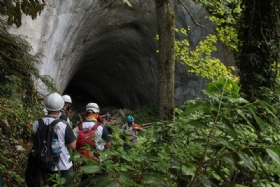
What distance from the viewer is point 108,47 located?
617 inches

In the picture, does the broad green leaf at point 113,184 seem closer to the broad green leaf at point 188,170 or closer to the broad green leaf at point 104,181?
the broad green leaf at point 104,181

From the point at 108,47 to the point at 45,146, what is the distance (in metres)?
12.7

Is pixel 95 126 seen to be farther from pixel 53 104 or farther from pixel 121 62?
pixel 121 62

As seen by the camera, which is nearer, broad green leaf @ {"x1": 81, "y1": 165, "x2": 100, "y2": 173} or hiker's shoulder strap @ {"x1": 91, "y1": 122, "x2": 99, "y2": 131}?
broad green leaf @ {"x1": 81, "y1": 165, "x2": 100, "y2": 173}

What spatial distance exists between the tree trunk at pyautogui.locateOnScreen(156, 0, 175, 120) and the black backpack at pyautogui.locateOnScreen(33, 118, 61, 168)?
243cm

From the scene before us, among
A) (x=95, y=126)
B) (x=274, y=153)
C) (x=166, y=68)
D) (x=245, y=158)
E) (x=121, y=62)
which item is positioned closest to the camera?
(x=274, y=153)

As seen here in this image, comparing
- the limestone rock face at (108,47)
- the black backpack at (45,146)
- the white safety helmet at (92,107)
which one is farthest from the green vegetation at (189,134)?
the limestone rock face at (108,47)

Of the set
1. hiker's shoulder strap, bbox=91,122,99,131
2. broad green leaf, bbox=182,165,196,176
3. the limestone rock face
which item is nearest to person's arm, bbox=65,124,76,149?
hiker's shoulder strap, bbox=91,122,99,131

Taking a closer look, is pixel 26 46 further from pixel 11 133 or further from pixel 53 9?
pixel 53 9

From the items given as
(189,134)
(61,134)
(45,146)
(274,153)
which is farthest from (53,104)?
(274,153)

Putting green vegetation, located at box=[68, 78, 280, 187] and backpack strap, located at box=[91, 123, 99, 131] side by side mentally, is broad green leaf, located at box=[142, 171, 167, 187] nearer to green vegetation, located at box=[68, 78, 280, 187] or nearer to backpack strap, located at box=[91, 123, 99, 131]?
green vegetation, located at box=[68, 78, 280, 187]

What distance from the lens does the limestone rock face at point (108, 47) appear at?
30.6 ft

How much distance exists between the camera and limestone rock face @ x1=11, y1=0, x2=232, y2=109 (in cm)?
931

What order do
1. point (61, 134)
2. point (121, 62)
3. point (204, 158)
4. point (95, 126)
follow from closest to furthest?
point (204, 158)
point (61, 134)
point (95, 126)
point (121, 62)
